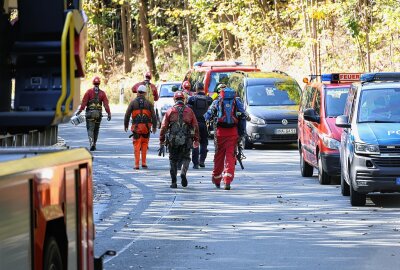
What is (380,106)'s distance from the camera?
62.2 feet

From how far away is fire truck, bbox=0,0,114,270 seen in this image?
26.3ft

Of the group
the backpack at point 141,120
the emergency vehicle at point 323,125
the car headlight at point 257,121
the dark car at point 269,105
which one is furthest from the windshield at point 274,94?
the emergency vehicle at point 323,125

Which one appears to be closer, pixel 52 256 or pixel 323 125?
pixel 52 256

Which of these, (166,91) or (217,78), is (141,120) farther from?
(166,91)

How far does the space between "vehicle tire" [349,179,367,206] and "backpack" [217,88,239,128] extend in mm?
3562

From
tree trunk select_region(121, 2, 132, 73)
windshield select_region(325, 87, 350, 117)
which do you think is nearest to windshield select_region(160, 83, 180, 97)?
windshield select_region(325, 87, 350, 117)

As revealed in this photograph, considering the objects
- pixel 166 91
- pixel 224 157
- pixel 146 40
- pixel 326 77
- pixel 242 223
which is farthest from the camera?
pixel 146 40

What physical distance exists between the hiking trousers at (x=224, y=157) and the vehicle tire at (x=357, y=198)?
11.0ft

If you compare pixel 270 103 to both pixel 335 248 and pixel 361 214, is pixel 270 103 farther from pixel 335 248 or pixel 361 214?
pixel 335 248

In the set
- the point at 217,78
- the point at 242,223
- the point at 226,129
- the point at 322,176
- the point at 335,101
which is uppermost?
the point at 217,78

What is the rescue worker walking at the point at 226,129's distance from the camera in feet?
70.4

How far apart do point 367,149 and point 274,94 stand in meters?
15.3

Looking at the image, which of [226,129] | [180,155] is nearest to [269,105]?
[180,155]

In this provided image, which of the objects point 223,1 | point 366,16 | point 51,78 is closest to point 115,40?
point 223,1
